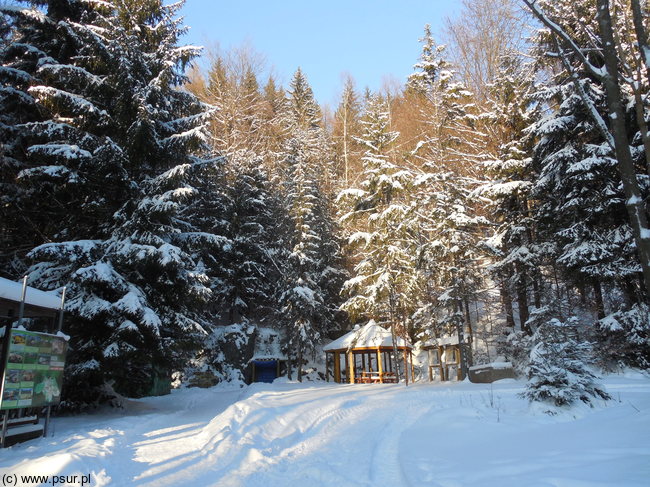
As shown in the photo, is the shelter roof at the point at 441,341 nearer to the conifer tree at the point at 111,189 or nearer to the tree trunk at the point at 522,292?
the tree trunk at the point at 522,292

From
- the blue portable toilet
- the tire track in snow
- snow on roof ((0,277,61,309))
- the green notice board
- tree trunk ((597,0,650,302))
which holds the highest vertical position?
tree trunk ((597,0,650,302))

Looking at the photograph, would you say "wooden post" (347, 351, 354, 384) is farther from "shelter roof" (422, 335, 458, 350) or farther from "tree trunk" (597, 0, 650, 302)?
"tree trunk" (597, 0, 650, 302)

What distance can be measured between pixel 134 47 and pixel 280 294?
1703 centimetres

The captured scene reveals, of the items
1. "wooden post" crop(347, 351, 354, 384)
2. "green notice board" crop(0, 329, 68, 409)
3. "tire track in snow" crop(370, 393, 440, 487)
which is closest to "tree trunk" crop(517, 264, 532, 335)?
"tire track in snow" crop(370, 393, 440, 487)

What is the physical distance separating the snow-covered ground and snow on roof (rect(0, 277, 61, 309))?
2418 millimetres

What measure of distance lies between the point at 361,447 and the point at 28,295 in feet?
21.5

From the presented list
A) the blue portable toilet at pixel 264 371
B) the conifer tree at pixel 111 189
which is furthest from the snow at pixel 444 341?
the conifer tree at pixel 111 189

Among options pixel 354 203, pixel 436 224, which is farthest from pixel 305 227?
pixel 436 224

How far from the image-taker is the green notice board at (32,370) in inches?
277

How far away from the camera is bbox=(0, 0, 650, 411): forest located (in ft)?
36.8

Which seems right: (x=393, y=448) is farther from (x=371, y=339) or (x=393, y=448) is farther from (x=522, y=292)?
(x=371, y=339)

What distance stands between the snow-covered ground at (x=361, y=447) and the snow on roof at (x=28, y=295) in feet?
7.93

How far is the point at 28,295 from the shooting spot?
25.7 feet

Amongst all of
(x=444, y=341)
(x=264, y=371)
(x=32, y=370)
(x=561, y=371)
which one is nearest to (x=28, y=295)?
(x=32, y=370)
